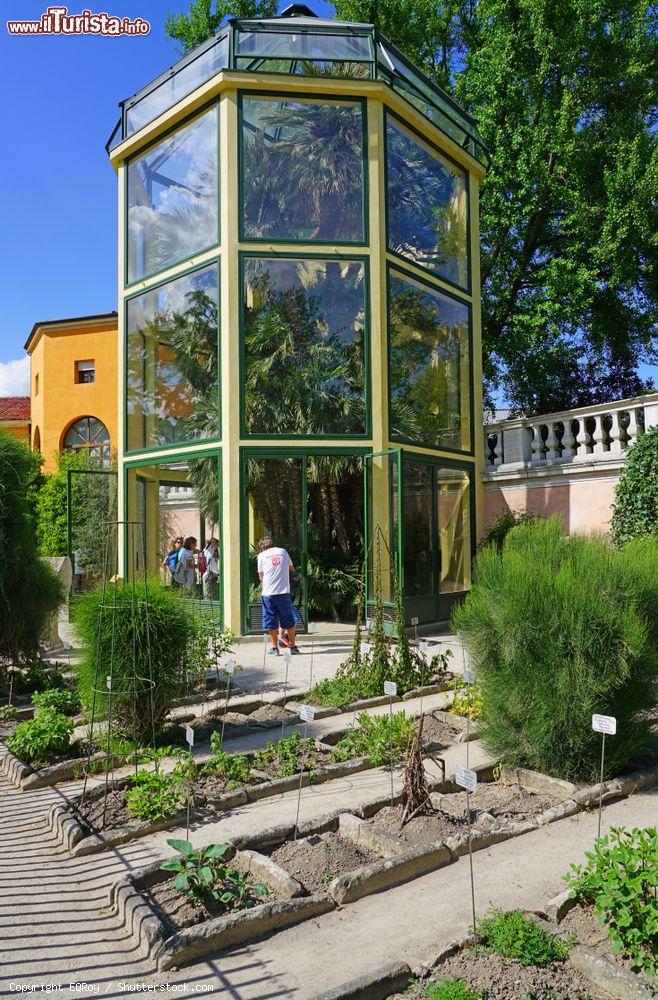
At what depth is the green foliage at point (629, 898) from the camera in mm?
3127

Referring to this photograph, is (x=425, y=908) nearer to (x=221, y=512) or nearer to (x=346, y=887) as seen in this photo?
(x=346, y=887)

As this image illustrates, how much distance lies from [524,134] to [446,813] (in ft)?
56.5

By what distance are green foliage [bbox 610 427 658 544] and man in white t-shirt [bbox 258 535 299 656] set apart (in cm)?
527

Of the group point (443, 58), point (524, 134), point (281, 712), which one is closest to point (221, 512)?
point (281, 712)

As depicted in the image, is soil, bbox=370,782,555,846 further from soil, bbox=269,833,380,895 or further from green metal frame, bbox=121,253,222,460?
green metal frame, bbox=121,253,222,460

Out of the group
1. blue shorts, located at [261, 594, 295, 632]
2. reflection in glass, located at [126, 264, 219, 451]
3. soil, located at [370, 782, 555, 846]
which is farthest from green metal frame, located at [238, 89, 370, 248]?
soil, located at [370, 782, 555, 846]

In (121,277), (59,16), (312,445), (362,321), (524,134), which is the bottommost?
(312,445)

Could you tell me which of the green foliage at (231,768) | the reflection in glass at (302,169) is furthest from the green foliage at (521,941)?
the reflection in glass at (302,169)

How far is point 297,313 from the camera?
12.2m

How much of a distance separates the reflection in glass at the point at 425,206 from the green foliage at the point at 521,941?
11103 millimetres

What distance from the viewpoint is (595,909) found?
10.8 feet

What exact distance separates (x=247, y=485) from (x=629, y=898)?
30.5 ft

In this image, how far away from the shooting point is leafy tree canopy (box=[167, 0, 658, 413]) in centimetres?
1703

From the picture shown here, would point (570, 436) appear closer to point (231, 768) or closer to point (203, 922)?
point (231, 768)
